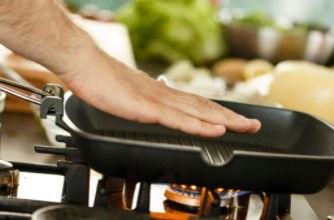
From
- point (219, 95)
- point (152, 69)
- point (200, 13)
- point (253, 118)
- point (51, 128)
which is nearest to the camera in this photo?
point (253, 118)

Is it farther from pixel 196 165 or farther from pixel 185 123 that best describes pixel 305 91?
pixel 196 165

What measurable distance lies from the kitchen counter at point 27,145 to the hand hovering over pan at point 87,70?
0.25 meters

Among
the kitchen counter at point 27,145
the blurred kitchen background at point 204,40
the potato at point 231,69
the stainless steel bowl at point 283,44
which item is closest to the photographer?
the kitchen counter at point 27,145

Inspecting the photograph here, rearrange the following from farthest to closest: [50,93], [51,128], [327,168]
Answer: [51,128]
[50,93]
[327,168]

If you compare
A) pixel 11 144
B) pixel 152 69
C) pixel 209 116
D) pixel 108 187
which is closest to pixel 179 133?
pixel 209 116

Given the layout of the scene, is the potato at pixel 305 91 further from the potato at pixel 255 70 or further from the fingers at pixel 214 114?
the fingers at pixel 214 114

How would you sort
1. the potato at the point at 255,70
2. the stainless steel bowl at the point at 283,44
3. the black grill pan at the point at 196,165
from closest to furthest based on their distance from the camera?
1. the black grill pan at the point at 196,165
2. the potato at the point at 255,70
3. the stainless steel bowl at the point at 283,44

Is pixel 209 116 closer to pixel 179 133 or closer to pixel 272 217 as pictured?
pixel 179 133

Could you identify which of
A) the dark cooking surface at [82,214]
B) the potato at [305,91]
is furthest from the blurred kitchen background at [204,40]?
the dark cooking surface at [82,214]

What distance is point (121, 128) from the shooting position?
0.97 metres

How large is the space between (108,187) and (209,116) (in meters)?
0.18

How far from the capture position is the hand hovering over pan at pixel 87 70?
2.85 feet

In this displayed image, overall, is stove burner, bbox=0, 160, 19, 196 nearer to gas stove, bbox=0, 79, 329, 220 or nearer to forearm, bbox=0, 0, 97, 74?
gas stove, bbox=0, 79, 329, 220

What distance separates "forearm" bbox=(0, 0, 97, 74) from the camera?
33.9 inches
